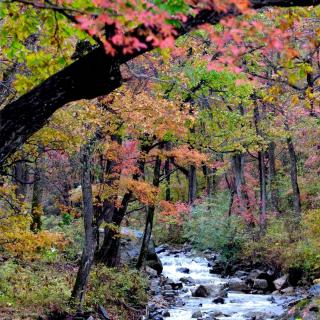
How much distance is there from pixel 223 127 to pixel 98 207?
7.02 metres

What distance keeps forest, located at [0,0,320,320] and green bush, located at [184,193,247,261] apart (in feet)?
0.27

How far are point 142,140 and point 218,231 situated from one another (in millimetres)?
10166

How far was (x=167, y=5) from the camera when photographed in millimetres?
3477

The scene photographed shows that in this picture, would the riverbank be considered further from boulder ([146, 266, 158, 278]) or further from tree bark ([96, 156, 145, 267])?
tree bark ([96, 156, 145, 267])

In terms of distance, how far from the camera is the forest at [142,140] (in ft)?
13.9

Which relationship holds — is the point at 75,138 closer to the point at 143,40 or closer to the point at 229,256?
the point at 143,40

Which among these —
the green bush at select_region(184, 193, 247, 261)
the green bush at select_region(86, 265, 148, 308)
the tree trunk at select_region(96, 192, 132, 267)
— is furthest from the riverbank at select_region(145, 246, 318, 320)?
the tree trunk at select_region(96, 192, 132, 267)

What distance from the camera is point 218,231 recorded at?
81.6 feet

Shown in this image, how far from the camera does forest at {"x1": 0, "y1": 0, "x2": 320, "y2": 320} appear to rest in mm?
4228

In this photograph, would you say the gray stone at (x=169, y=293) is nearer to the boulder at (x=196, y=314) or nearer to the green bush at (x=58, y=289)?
the green bush at (x=58, y=289)

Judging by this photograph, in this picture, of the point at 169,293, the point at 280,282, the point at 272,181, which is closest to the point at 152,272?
the point at 169,293

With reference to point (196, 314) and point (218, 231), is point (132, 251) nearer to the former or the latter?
point (218, 231)

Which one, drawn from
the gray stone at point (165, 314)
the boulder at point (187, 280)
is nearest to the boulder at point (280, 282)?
the boulder at point (187, 280)

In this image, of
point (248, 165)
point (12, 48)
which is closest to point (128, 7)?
point (12, 48)
